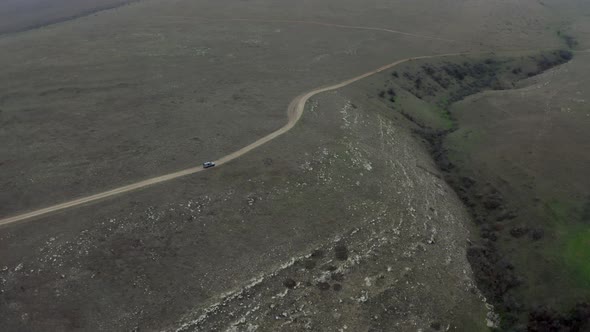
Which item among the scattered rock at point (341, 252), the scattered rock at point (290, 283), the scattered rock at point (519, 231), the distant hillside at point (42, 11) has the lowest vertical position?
the scattered rock at point (519, 231)

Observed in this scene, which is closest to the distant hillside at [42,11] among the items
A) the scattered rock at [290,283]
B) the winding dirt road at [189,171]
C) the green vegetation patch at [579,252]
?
the winding dirt road at [189,171]

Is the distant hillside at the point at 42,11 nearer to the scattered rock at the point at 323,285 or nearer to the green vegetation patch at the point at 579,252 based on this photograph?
the scattered rock at the point at 323,285

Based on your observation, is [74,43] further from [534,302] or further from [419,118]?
[534,302]

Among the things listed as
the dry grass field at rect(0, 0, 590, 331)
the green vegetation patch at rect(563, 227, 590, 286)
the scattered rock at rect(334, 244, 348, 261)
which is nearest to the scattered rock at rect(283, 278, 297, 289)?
the dry grass field at rect(0, 0, 590, 331)

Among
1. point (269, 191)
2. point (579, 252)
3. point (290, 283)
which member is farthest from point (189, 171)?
point (579, 252)

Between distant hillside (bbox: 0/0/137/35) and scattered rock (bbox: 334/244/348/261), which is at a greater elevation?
distant hillside (bbox: 0/0/137/35)

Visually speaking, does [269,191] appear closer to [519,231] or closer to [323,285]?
[323,285]

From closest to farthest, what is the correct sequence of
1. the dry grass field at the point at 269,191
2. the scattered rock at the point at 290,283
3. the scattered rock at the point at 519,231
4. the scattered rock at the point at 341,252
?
the dry grass field at the point at 269,191, the scattered rock at the point at 290,283, the scattered rock at the point at 341,252, the scattered rock at the point at 519,231

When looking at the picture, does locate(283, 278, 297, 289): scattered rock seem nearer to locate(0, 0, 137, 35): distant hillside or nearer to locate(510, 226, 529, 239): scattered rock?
locate(510, 226, 529, 239): scattered rock

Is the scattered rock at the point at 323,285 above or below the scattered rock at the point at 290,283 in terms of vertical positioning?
below
